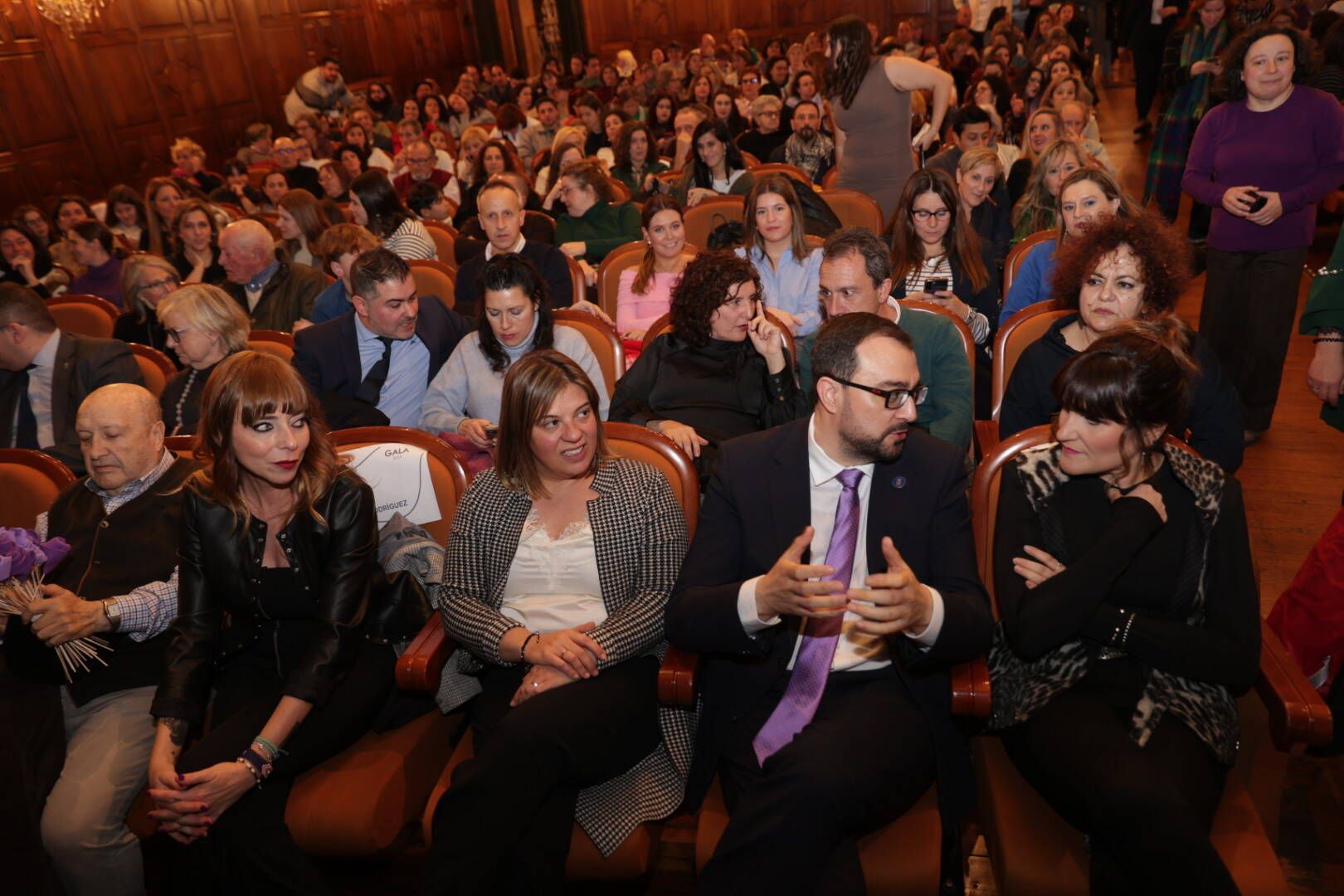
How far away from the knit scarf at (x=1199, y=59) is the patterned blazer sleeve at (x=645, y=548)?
5364 millimetres

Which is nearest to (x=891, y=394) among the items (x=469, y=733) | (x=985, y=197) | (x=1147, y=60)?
(x=469, y=733)

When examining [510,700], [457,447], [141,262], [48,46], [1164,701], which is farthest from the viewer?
[48,46]

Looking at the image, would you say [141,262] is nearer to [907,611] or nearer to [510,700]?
[510,700]

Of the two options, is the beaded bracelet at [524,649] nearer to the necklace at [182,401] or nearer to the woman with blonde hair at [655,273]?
the necklace at [182,401]

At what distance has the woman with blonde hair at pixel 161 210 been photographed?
650cm

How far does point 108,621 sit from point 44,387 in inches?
70.8

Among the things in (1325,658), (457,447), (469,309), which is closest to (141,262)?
(469,309)

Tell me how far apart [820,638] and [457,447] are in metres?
1.65

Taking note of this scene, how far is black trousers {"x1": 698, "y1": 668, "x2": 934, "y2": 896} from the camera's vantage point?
5.38 ft

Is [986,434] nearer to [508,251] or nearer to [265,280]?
[508,251]

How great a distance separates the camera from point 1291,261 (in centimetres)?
355

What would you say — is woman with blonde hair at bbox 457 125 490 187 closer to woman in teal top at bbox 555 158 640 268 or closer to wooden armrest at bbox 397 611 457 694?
woman in teal top at bbox 555 158 640 268

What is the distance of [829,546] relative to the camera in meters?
2.00

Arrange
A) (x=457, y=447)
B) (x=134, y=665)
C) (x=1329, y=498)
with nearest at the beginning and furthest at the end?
1. (x=134, y=665)
2. (x=457, y=447)
3. (x=1329, y=498)
